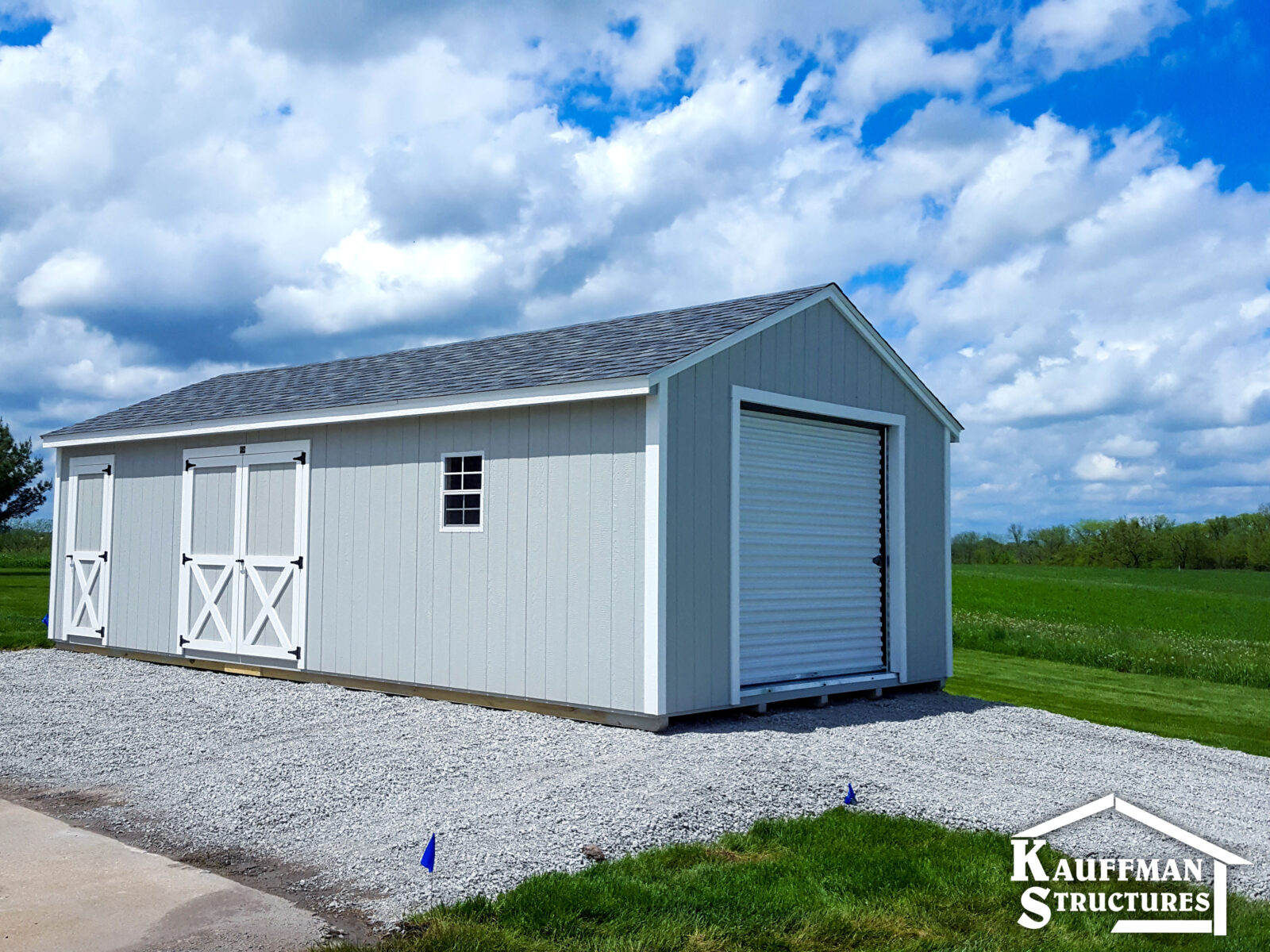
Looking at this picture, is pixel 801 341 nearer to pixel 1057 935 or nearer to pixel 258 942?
pixel 1057 935

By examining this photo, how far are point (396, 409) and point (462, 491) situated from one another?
1.09 meters

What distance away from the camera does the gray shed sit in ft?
27.4

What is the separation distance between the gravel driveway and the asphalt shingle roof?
2942mm

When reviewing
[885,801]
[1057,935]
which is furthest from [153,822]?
[1057,935]

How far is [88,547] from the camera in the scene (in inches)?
529

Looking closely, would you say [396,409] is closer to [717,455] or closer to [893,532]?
[717,455]

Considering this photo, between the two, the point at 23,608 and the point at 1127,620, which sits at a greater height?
the point at 23,608

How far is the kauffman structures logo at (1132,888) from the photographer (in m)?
4.53

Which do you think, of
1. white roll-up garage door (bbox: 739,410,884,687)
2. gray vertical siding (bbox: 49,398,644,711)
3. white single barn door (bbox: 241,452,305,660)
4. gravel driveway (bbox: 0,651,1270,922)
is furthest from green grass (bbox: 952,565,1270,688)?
white single barn door (bbox: 241,452,305,660)

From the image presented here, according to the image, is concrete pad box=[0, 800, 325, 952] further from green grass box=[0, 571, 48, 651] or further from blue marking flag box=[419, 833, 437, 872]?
green grass box=[0, 571, 48, 651]

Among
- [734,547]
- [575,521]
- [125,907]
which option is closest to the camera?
[125,907]

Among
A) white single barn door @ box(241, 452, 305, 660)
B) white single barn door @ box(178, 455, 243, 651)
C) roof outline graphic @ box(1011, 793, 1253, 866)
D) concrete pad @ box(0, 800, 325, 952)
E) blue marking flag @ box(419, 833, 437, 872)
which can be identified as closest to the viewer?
concrete pad @ box(0, 800, 325, 952)

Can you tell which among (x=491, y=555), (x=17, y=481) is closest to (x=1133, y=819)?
(x=491, y=555)

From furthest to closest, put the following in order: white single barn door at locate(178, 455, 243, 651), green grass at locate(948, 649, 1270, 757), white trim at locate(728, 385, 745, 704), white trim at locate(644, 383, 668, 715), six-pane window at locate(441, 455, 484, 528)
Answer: white single barn door at locate(178, 455, 243, 651)
green grass at locate(948, 649, 1270, 757)
six-pane window at locate(441, 455, 484, 528)
white trim at locate(728, 385, 745, 704)
white trim at locate(644, 383, 668, 715)
